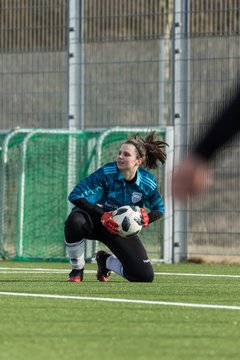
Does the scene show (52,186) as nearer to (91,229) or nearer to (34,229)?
(34,229)

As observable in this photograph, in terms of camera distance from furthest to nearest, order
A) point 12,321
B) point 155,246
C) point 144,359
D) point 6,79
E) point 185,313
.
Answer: point 6,79
point 155,246
point 185,313
point 12,321
point 144,359

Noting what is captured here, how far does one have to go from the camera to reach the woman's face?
40.7ft

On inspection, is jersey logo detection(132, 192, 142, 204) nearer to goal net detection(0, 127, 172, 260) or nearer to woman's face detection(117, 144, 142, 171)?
woman's face detection(117, 144, 142, 171)

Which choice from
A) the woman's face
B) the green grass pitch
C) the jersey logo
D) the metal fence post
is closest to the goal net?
the metal fence post

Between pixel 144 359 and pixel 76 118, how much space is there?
43.2 ft

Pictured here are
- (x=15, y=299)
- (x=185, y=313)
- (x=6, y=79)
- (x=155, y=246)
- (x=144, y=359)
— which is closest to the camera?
(x=144, y=359)

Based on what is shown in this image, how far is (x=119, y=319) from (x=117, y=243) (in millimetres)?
4431

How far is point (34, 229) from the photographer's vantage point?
62.3 feet

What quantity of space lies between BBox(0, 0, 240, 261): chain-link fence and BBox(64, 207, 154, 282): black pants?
537 centimetres

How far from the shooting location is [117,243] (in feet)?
41.6

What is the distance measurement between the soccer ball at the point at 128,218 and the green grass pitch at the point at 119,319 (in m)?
0.57

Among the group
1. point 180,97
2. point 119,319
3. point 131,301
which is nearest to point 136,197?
point 131,301

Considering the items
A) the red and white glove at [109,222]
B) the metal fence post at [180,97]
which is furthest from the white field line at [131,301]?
the metal fence post at [180,97]

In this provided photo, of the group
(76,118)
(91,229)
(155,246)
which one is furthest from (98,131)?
(91,229)
